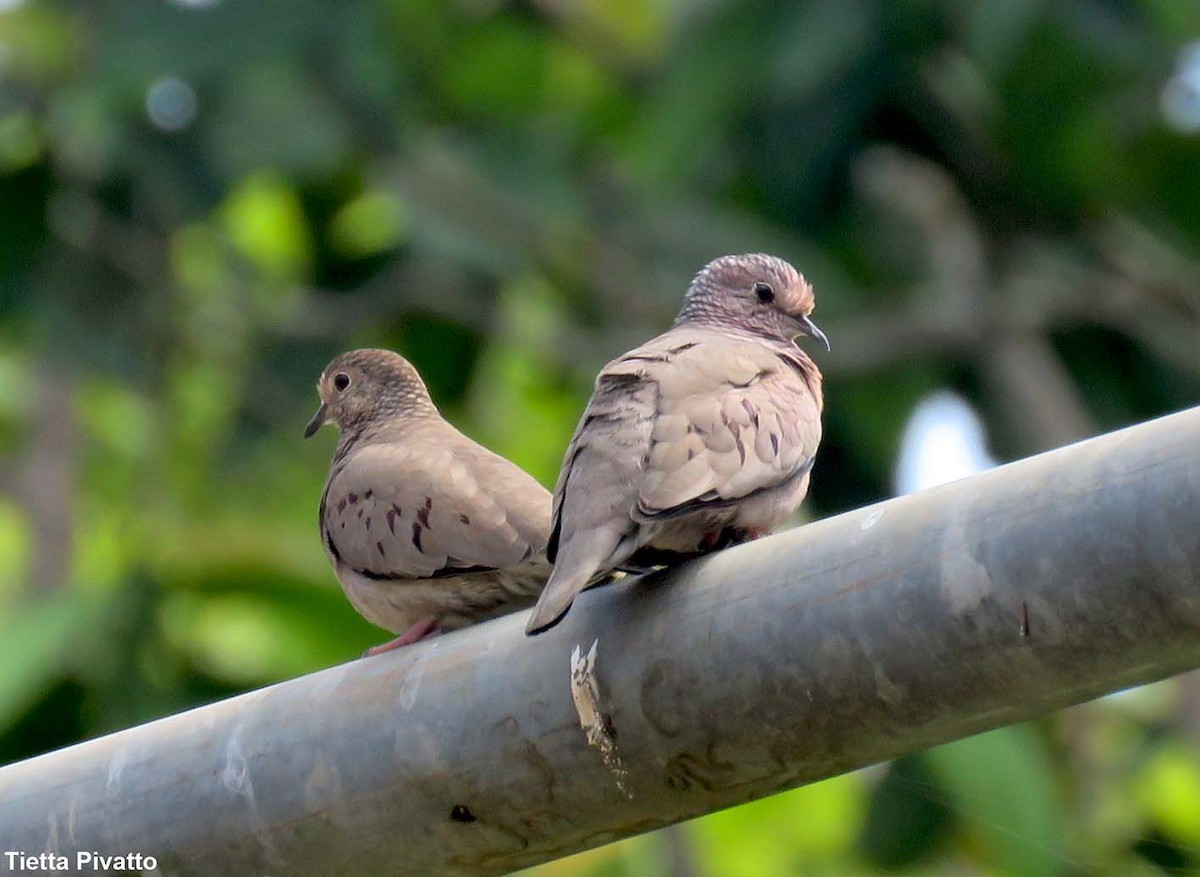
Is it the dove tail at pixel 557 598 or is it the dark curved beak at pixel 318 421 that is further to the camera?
the dark curved beak at pixel 318 421

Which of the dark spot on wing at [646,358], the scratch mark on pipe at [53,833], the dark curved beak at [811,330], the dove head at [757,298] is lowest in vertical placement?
the scratch mark on pipe at [53,833]

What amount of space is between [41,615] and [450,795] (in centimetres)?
419

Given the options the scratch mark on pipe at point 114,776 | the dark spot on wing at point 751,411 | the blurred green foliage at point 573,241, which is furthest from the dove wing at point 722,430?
the blurred green foliage at point 573,241

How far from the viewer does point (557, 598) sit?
2779 millimetres

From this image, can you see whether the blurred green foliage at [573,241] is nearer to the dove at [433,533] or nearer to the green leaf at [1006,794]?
the green leaf at [1006,794]

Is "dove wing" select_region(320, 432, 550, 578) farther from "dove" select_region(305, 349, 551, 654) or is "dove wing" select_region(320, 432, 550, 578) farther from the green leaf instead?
the green leaf

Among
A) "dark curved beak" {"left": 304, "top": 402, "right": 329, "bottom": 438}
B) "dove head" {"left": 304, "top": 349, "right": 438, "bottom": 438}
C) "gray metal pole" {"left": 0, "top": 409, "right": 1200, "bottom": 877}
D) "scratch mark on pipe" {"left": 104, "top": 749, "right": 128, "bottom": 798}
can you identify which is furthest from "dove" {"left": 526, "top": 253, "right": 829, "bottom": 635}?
"dark curved beak" {"left": 304, "top": 402, "right": 329, "bottom": 438}

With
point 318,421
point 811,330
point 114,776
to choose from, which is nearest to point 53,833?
point 114,776

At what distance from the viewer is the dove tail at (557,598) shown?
106 inches

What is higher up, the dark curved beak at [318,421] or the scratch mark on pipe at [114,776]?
the dark curved beak at [318,421]

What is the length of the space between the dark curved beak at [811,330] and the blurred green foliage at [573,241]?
9.30 ft

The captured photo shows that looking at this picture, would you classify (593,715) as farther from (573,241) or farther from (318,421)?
(573,241)

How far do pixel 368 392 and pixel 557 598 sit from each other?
8.98 feet

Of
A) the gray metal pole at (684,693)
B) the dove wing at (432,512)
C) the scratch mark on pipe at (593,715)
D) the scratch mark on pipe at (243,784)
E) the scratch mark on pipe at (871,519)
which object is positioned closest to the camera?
the gray metal pole at (684,693)
